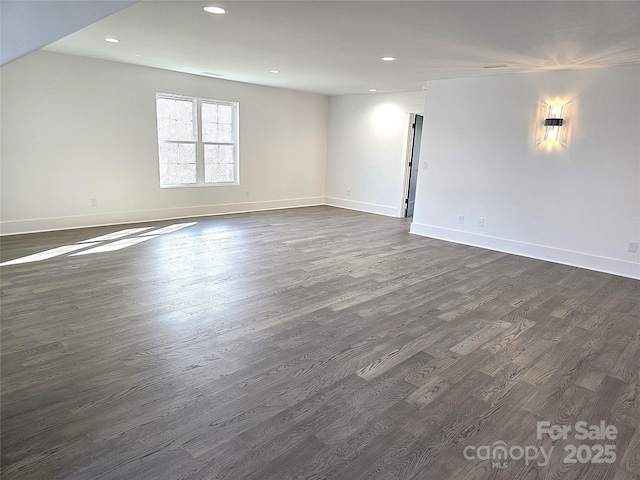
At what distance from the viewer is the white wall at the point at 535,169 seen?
470 cm

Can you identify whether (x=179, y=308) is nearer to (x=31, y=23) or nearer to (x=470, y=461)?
(x=31, y=23)

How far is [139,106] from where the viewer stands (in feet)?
20.5

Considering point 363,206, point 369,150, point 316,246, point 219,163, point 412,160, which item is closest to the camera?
point 316,246

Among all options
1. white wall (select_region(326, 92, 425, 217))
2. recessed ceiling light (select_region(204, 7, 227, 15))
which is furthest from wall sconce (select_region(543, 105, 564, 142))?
recessed ceiling light (select_region(204, 7, 227, 15))

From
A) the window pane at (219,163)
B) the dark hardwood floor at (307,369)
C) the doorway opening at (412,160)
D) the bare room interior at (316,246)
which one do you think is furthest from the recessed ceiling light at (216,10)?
the doorway opening at (412,160)

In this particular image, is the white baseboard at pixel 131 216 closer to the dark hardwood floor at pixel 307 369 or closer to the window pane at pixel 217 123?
the dark hardwood floor at pixel 307 369

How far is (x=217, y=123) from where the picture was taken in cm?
739

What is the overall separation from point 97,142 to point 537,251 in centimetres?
649

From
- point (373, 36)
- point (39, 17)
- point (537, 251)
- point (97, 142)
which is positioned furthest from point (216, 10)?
point (537, 251)

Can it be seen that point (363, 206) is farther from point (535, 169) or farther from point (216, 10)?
point (216, 10)

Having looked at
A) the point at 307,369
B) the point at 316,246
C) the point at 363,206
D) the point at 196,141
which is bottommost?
the point at 307,369

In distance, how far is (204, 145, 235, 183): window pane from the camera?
7.36m

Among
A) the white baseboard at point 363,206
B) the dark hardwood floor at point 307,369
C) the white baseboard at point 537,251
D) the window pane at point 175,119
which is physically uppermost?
the window pane at point 175,119

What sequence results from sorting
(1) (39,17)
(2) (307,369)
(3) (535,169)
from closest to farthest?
(1) (39,17)
(2) (307,369)
(3) (535,169)
